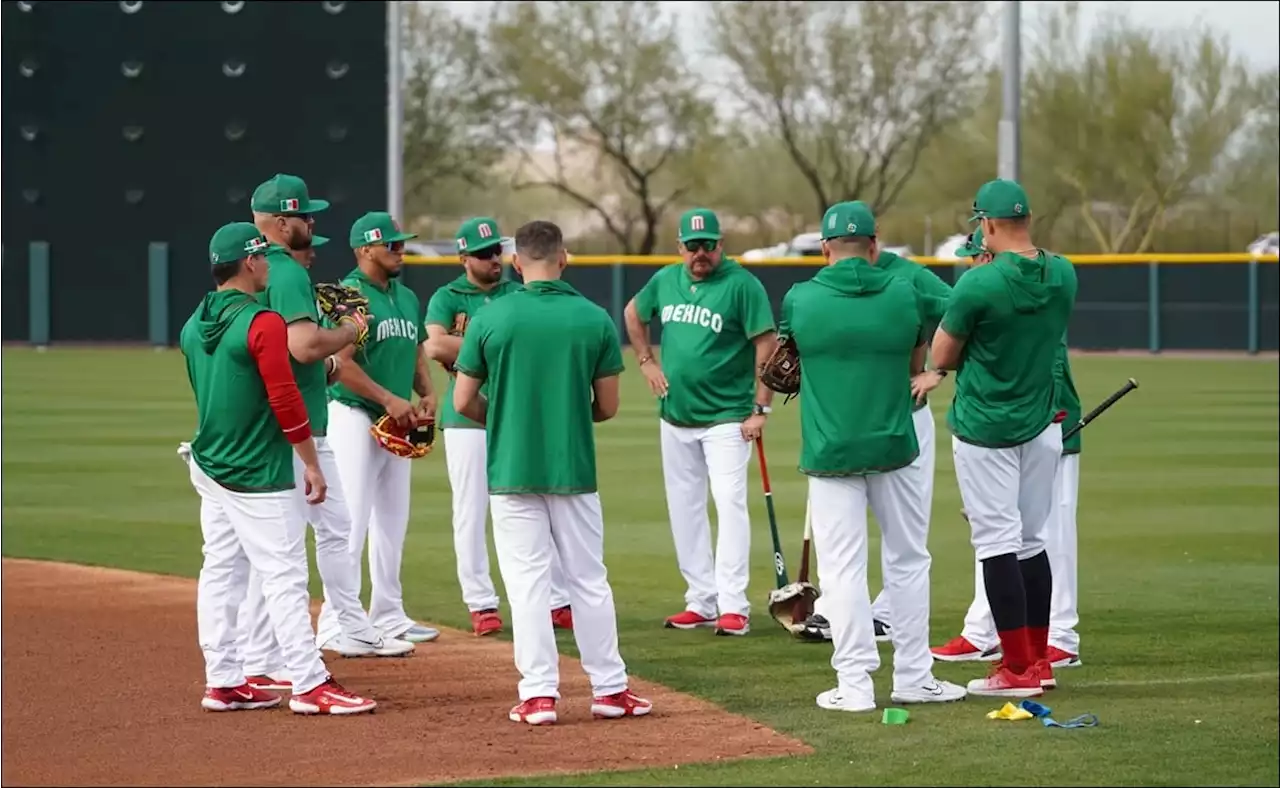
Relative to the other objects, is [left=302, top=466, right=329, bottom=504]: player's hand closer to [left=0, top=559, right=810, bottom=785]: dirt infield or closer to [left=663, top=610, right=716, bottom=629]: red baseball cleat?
[left=0, top=559, right=810, bottom=785]: dirt infield

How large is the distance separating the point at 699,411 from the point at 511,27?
49874 millimetres

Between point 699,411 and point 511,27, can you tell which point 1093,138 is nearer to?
point 511,27

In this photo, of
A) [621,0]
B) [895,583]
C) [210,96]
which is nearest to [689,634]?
[895,583]

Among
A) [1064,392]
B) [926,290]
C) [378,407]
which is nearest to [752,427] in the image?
[926,290]

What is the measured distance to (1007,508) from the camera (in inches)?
286

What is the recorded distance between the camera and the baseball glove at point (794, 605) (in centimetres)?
855

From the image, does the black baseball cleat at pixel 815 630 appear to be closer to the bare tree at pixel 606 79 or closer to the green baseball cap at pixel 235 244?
the green baseball cap at pixel 235 244

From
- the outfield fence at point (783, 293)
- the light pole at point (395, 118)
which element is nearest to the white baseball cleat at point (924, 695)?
the outfield fence at point (783, 293)

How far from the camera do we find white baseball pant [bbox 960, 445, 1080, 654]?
7984mm

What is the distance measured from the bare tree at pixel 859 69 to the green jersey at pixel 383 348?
47623 mm

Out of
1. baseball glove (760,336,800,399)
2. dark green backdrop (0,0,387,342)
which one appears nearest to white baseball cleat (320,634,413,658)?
baseball glove (760,336,800,399)

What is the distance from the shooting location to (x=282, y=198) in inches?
297

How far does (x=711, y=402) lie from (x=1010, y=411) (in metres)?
1.89

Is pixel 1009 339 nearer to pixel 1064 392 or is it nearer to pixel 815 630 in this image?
pixel 1064 392
